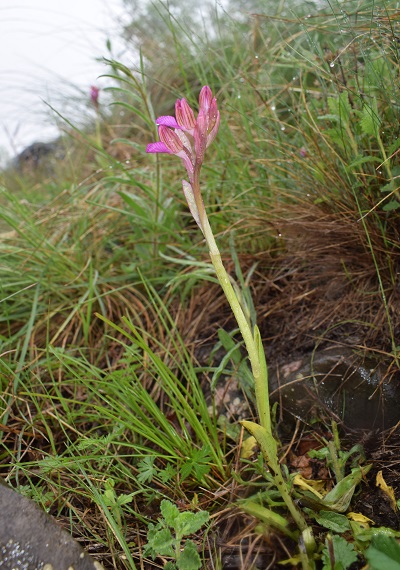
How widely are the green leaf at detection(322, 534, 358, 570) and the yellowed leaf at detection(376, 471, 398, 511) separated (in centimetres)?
17

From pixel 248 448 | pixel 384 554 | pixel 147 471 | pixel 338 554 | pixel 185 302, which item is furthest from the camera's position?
pixel 185 302

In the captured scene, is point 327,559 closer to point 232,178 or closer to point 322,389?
point 322,389

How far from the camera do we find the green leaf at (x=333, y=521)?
107cm

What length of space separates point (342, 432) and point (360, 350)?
0.23 meters

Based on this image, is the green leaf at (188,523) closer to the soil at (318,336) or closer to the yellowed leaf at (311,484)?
the soil at (318,336)

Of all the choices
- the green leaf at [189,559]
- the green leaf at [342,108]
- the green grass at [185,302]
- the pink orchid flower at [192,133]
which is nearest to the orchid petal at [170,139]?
the pink orchid flower at [192,133]

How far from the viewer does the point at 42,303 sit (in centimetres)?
188

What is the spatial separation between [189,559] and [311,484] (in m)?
0.36

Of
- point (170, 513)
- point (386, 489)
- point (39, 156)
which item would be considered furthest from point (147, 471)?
point (39, 156)

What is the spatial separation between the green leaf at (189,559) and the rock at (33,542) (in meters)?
0.19

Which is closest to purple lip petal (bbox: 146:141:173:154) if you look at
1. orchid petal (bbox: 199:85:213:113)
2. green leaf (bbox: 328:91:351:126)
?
orchid petal (bbox: 199:85:213:113)

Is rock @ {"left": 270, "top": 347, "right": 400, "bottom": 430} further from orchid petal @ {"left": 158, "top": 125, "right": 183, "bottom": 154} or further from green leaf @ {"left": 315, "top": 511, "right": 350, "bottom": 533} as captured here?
orchid petal @ {"left": 158, "top": 125, "right": 183, "bottom": 154}

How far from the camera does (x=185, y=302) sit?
1874mm

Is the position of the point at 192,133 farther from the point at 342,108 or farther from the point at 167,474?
the point at 167,474
